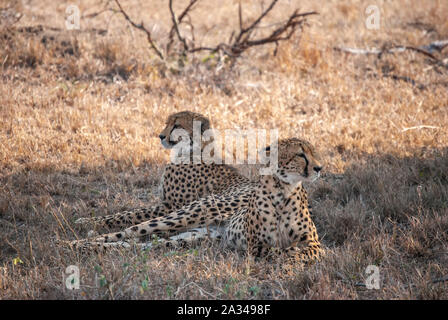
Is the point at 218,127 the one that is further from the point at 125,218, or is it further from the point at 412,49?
the point at 412,49

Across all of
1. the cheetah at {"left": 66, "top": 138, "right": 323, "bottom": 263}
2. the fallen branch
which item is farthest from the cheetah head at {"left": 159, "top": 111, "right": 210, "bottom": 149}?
the fallen branch

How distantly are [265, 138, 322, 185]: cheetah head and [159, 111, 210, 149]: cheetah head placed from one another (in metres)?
1.31

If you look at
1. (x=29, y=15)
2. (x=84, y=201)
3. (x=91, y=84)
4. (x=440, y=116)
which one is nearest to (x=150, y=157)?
(x=84, y=201)

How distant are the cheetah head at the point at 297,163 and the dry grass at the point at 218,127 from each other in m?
0.56

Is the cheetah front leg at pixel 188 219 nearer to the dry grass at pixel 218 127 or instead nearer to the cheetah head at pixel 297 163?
the dry grass at pixel 218 127

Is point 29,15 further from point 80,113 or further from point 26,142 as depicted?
point 26,142

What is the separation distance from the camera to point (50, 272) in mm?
3291

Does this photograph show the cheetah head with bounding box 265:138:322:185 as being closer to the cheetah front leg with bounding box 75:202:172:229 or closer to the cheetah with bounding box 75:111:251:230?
the cheetah with bounding box 75:111:251:230

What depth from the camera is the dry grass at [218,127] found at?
318 centimetres

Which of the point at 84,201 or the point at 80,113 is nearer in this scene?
the point at 84,201

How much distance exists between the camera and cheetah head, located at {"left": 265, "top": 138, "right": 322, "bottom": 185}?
3.40m

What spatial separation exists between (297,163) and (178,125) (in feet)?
4.98

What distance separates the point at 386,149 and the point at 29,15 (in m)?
6.31

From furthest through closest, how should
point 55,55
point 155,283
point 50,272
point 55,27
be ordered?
point 55,27, point 55,55, point 50,272, point 155,283
